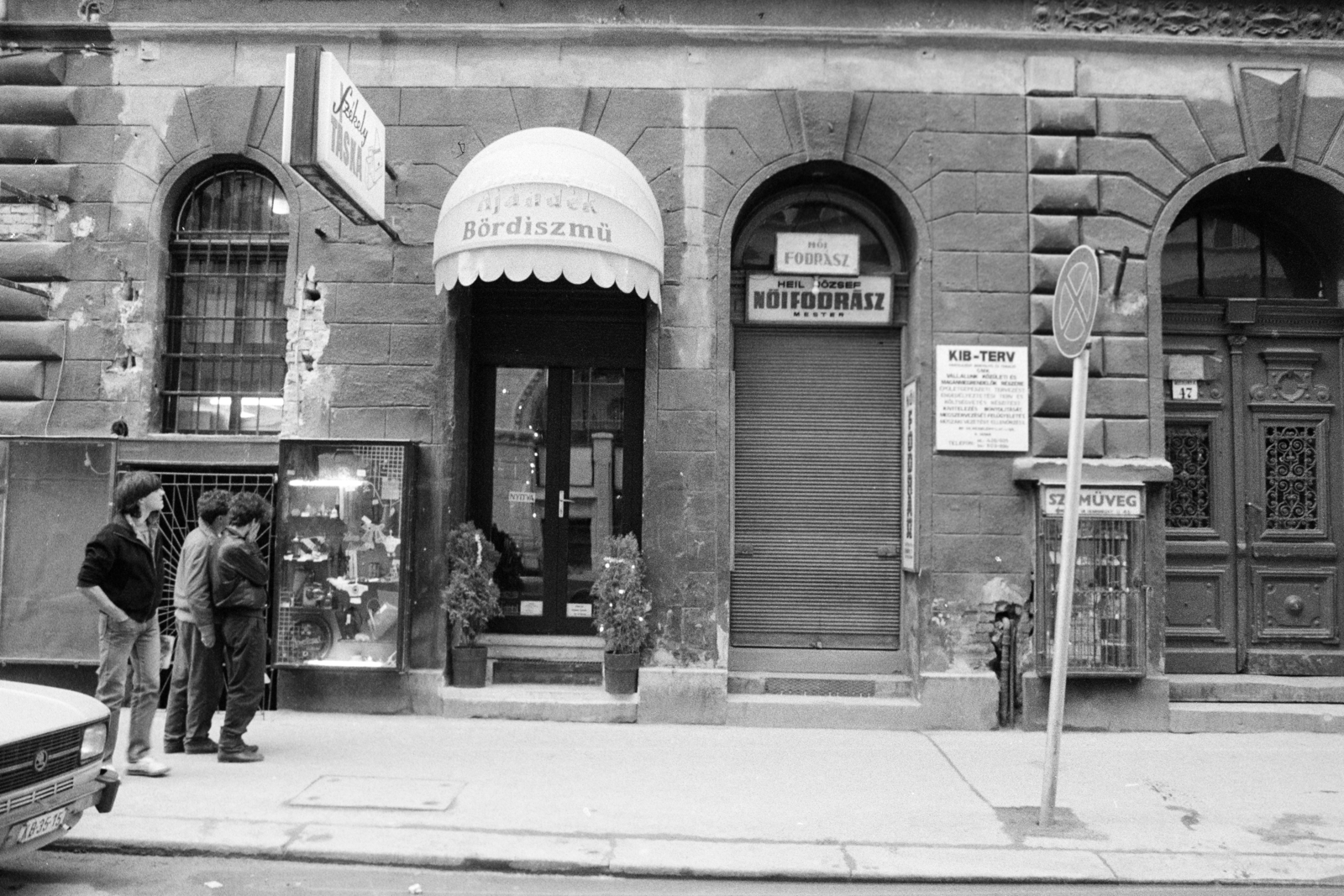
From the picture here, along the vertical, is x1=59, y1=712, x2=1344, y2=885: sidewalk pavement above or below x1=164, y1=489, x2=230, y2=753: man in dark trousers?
below

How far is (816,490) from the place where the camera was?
9570mm

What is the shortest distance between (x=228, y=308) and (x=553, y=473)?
3421 mm

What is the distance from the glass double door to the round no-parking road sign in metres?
4.30

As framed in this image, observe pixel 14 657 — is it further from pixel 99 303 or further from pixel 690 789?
pixel 690 789

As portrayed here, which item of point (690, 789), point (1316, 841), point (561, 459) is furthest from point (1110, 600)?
point (561, 459)

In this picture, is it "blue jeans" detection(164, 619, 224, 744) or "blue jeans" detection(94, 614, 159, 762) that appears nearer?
"blue jeans" detection(94, 614, 159, 762)

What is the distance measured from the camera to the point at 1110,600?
8719mm

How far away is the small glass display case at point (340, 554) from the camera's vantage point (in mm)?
8734

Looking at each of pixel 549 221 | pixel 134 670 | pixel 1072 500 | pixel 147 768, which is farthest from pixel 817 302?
pixel 147 768

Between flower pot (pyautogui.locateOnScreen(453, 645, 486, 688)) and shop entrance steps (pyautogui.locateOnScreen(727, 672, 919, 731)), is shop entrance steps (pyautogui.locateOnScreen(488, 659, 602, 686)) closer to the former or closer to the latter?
flower pot (pyautogui.locateOnScreen(453, 645, 486, 688))

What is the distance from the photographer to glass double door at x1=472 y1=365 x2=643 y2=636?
9.66 m

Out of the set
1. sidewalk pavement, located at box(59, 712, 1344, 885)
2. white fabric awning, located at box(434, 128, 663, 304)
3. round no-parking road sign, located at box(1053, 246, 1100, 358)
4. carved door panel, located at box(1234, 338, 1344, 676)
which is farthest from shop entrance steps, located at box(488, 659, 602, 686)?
carved door panel, located at box(1234, 338, 1344, 676)

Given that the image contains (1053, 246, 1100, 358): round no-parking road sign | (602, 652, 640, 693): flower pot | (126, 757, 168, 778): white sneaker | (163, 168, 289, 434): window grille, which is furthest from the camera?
(163, 168, 289, 434): window grille

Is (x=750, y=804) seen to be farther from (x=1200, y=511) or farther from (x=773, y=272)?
(x=1200, y=511)
